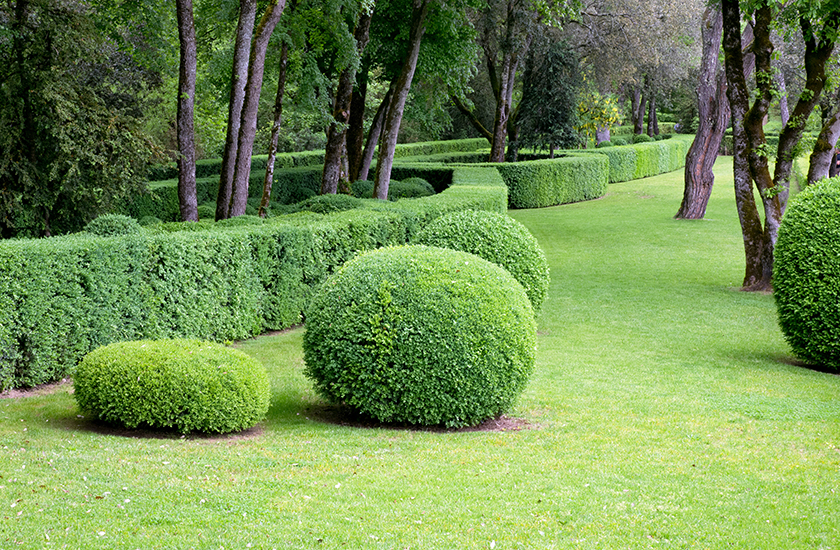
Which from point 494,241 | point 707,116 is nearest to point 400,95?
point 494,241

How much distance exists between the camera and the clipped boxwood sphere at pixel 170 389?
226 inches

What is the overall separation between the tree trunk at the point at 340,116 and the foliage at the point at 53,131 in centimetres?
634

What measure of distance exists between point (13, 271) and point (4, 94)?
8.53m

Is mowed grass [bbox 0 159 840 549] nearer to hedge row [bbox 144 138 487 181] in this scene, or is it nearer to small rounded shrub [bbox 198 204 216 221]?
hedge row [bbox 144 138 487 181]

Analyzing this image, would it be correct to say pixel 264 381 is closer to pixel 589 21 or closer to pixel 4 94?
pixel 4 94

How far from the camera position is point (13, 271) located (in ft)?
23.1

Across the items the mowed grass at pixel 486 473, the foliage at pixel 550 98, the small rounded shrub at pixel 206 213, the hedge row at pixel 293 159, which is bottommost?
the mowed grass at pixel 486 473

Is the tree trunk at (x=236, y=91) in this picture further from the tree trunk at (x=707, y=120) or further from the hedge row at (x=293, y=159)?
the tree trunk at (x=707, y=120)

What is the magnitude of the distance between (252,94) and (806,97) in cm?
969

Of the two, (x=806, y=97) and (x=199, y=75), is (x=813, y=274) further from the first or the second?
(x=199, y=75)

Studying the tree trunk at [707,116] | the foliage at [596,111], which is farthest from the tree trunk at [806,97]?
the foliage at [596,111]

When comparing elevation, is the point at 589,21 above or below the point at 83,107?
above

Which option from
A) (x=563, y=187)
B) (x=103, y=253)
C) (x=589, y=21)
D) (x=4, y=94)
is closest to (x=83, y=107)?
(x=4, y=94)

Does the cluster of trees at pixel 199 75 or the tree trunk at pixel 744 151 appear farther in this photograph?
the tree trunk at pixel 744 151
